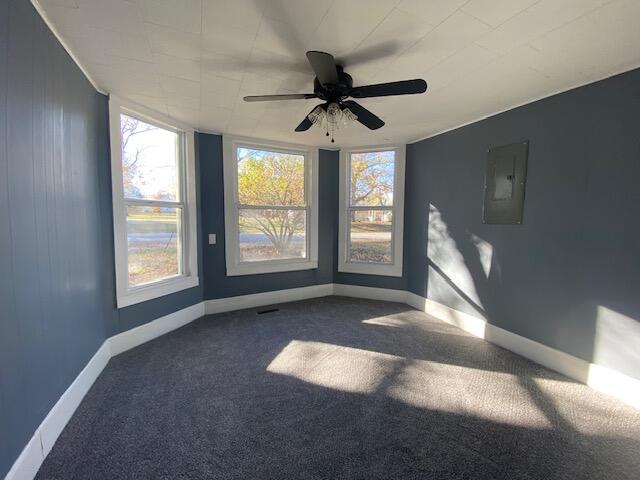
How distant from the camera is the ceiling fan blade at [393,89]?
1667 mm

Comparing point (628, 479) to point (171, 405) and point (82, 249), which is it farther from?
point (82, 249)

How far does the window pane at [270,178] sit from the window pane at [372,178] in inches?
31.5

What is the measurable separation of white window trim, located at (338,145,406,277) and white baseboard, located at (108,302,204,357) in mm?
2125

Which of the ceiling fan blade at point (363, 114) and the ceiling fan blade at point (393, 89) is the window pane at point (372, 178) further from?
the ceiling fan blade at point (393, 89)

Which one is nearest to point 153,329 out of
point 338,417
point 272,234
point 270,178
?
point 272,234

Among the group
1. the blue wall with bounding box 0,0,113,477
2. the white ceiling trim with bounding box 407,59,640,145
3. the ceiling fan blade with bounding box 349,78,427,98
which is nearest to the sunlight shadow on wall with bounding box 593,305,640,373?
the white ceiling trim with bounding box 407,59,640,145

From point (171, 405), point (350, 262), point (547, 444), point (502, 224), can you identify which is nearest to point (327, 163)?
point (350, 262)

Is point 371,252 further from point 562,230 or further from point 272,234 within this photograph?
point 562,230

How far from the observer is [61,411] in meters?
1.64

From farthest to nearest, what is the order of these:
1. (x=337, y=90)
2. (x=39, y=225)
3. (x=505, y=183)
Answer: (x=505, y=183) → (x=337, y=90) → (x=39, y=225)

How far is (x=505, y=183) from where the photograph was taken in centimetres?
268

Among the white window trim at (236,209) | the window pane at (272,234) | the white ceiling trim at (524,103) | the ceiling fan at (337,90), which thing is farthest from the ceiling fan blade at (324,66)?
the window pane at (272,234)

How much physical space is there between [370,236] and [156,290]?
9.28 ft

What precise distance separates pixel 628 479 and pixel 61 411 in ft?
9.91
